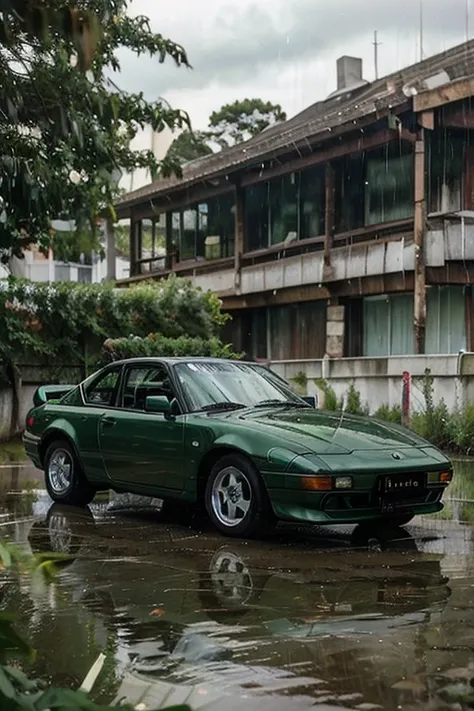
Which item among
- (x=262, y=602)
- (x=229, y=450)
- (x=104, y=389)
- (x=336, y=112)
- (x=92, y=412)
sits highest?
(x=336, y=112)

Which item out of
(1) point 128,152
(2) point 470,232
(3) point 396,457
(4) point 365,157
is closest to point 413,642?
(3) point 396,457

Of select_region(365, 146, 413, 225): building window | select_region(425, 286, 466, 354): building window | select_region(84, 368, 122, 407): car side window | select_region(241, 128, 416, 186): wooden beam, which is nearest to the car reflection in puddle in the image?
select_region(84, 368, 122, 407): car side window

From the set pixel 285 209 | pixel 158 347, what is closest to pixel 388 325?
pixel 285 209

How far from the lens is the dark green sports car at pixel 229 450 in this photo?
6.74 meters

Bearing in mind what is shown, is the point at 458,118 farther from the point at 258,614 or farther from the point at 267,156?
the point at 258,614

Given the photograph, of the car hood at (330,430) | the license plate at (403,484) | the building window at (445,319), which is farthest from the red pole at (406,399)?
the license plate at (403,484)

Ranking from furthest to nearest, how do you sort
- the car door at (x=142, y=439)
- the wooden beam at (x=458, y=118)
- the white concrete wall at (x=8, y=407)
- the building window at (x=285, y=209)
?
the building window at (x=285, y=209) < the wooden beam at (x=458, y=118) < the white concrete wall at (x=8, y=407) < the car door at (x=142, y=439)

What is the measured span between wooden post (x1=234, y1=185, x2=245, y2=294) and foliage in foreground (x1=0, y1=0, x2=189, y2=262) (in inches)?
686

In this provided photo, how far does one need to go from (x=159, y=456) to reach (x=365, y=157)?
1583 centimetres

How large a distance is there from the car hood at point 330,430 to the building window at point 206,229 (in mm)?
20673

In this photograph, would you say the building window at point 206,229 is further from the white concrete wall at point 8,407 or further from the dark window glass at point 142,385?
the dark window glass at point 142,385

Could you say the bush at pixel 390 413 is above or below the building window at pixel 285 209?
below

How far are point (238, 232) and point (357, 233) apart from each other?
5.07 meters

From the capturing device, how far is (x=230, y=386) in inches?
A: 322
